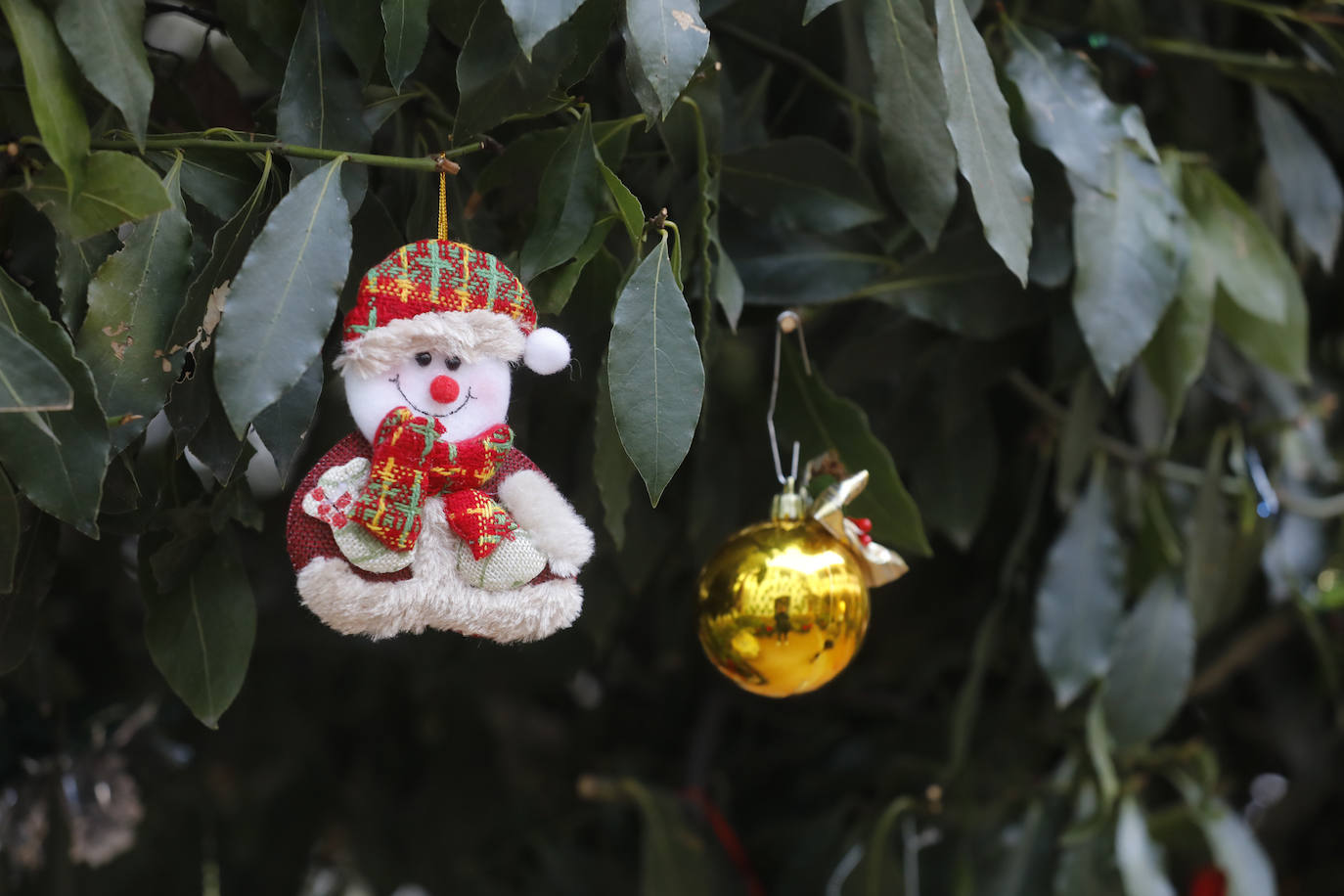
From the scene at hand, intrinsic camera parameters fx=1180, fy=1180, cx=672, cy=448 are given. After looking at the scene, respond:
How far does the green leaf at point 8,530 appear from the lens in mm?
585

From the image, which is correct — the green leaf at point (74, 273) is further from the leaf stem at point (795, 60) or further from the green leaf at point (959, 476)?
the green leaf at point (959, 476)

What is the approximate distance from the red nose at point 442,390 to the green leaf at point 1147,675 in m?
0.78

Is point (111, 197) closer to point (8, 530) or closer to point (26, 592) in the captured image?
point (8, 530)

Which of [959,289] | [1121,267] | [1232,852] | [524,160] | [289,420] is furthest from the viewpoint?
[1232,852]

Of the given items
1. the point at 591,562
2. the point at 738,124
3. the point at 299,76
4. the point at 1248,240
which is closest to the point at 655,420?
the point at 299,76

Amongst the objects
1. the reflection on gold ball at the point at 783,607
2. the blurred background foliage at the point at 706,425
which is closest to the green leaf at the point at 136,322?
the blurred background foliage at the point at 706,425

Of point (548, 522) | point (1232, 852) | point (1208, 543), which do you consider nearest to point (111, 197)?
point (548, 522)

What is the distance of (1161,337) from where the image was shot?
3.14 feet

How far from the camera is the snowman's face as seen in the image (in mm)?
584

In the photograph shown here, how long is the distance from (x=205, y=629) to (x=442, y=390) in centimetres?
27

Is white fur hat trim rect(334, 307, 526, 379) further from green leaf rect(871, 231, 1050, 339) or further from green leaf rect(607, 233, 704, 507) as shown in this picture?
green leaf rect(871, 231, 1050, 339)

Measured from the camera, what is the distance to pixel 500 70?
2.03ft

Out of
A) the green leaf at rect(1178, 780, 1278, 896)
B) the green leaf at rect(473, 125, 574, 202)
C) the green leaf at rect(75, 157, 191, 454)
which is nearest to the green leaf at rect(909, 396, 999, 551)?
the green leaf at rect(1178, 780, 1278, 896)

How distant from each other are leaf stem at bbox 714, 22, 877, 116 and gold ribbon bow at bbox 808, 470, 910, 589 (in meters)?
0.30
